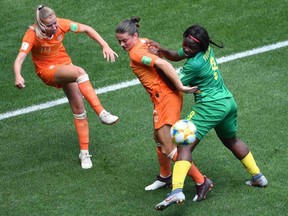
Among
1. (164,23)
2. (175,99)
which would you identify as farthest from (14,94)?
(175,99)

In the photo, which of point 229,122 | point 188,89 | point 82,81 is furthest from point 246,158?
point 82,81

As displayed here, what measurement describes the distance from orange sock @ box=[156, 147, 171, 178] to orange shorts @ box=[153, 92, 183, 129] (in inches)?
17.1

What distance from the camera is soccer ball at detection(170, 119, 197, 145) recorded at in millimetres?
9781

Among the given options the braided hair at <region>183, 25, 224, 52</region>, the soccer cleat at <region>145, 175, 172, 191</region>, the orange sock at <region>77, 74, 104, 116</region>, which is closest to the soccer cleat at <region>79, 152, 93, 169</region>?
the orange sock at <region>77, 74, 104, 116</region>

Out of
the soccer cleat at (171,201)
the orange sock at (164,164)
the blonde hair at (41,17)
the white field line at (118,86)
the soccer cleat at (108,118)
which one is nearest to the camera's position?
the soccer cleat at (171,201)

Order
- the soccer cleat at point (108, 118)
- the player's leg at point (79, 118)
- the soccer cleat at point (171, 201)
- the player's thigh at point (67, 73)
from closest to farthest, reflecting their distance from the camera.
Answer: the soccer cleat at point (171, 201) → the soccer cleat at point (108, 118) → the player's thigh at point (67, 73) → the player's leg at point (79, 118)

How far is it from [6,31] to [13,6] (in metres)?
0.89

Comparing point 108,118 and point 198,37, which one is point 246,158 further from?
point 108,118

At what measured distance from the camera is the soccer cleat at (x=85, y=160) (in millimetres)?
11555

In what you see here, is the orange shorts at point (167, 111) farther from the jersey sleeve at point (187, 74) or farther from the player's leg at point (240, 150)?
the player's leg at point (240, 150)

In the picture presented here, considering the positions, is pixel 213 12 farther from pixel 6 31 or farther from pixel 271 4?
pixel 6 31

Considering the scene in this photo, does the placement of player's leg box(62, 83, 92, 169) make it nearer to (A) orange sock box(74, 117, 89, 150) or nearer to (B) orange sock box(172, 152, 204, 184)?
(A) orange sock box(74, 117, 89, 150)

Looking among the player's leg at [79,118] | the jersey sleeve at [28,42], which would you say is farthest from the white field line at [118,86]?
the jersey sleeve at [28,42]

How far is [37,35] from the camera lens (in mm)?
11391
